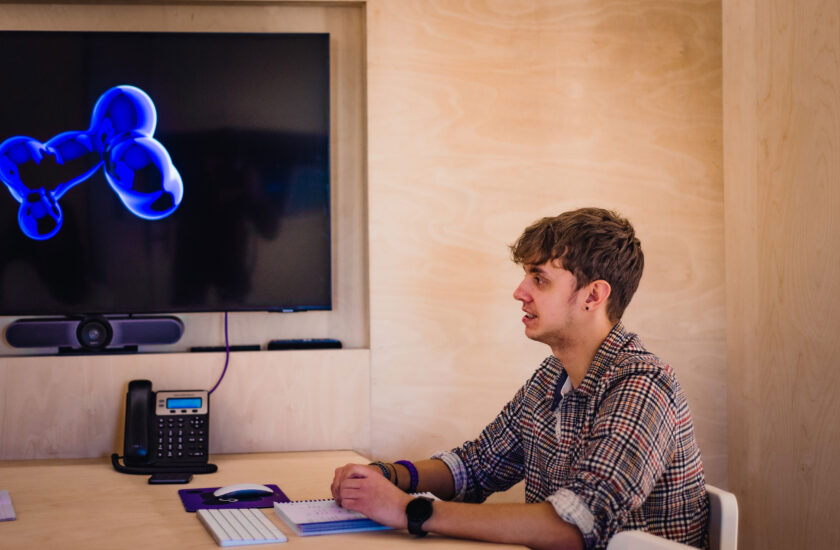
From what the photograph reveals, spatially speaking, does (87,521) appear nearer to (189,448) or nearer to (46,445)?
(189,448)

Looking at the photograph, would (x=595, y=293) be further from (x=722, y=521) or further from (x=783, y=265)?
(x=783, y=265)

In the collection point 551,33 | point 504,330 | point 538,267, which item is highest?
point 551,33

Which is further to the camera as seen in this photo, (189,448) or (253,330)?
(253,330)

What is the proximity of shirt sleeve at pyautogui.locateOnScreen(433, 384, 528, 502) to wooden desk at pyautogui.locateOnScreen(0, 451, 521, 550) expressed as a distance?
1.04 ft

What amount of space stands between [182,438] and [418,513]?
1003mm

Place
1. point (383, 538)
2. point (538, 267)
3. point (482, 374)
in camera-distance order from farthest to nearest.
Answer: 1. point (482, 374)
2. point (538, 267)
3. point (383, 538)

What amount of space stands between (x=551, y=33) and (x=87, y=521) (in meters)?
1.92

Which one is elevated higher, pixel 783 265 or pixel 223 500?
pixel 783 265

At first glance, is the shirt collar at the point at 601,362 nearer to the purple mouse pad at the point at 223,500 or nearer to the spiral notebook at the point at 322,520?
the spiral notebook at the point at 322,520

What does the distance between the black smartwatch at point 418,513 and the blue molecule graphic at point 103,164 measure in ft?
4.59

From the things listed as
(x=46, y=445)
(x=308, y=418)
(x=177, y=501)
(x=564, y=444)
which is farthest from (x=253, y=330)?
(x=564, y=444)

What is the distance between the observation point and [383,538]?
1.45 m

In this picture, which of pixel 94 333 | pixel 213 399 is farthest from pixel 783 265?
pixel 94 333

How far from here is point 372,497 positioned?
1.52 m
